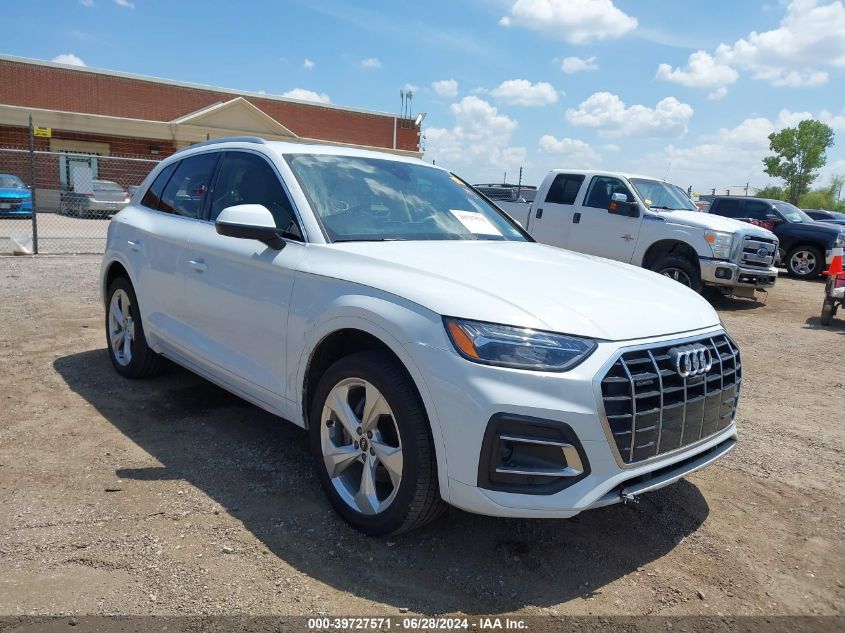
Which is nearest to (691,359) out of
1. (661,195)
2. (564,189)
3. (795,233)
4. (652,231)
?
(652,231)

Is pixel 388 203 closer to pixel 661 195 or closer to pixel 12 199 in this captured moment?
pixel 661 195

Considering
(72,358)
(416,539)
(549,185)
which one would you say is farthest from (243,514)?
(549,185)

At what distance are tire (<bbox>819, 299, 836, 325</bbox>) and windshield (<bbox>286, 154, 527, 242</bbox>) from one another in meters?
7.19

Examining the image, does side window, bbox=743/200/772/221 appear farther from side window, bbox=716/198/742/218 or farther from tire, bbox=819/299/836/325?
tire, bbox=819/299/836/325

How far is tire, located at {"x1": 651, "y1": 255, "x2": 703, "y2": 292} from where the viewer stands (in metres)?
9.91

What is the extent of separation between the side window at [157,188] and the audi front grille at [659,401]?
12.4 ft

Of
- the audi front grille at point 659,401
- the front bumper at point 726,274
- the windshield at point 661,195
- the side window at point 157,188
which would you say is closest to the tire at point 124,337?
the side window at point 157,188

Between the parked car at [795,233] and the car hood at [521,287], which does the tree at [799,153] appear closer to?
the parked car at [795,233]

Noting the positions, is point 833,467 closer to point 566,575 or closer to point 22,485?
→ point 566,575

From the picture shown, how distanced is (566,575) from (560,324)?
1.09m

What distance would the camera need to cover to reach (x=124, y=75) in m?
33.6

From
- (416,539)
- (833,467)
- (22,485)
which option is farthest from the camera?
(833,467)

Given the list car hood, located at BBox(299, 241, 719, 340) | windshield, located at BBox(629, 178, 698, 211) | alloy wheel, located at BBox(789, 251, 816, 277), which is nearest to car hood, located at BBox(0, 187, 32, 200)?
windshield, located at BBox(629, 178, 698, 211)

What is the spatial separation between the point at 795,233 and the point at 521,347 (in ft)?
51.1
